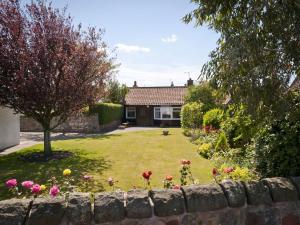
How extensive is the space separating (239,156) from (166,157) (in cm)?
416

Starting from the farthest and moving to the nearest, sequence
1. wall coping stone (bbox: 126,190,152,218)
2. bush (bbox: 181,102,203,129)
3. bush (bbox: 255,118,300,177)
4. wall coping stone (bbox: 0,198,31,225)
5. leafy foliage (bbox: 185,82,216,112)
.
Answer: leafy foliage (bbox: 185,82,216,112) → bush (bbox: 181,102,203,129) → bush (bbox: 255,118,300,177) → wall coping stone (bbox: 126,190,152,218) → wall coping stone (bbox: 0,198,31,225)

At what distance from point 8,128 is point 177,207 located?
17.5 m

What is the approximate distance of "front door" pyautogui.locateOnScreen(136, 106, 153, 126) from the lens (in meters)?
44.0

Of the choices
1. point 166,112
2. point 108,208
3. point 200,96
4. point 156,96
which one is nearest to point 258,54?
point 108,208

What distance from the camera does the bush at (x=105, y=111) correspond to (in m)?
31.6

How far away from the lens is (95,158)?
51.3 ft

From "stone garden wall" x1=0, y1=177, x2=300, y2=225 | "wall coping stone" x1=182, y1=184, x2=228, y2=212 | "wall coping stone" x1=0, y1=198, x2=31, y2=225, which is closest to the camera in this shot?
"wall coping stone" x1=0, y1=198, x2=31, y2=225

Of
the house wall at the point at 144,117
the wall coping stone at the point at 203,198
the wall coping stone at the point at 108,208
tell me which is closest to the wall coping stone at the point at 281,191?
the wall coping stone at the point at 203,198

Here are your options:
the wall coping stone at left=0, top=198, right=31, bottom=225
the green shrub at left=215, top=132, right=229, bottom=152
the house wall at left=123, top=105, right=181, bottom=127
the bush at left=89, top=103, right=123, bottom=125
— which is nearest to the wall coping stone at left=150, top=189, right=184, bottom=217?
the wall coping stone at left=0, top=198, right=31, bottom=225

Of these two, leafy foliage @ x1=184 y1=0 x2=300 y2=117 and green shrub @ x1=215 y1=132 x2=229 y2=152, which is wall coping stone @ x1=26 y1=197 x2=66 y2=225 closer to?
leafy foliage @ x1=184 y1=0 x2=300 y2=117

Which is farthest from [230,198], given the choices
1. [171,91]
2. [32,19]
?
[171,91]

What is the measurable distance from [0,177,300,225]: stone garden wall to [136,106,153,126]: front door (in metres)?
39.3

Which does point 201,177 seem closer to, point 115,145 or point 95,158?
point 95,158

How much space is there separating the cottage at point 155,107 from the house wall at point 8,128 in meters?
23.9
